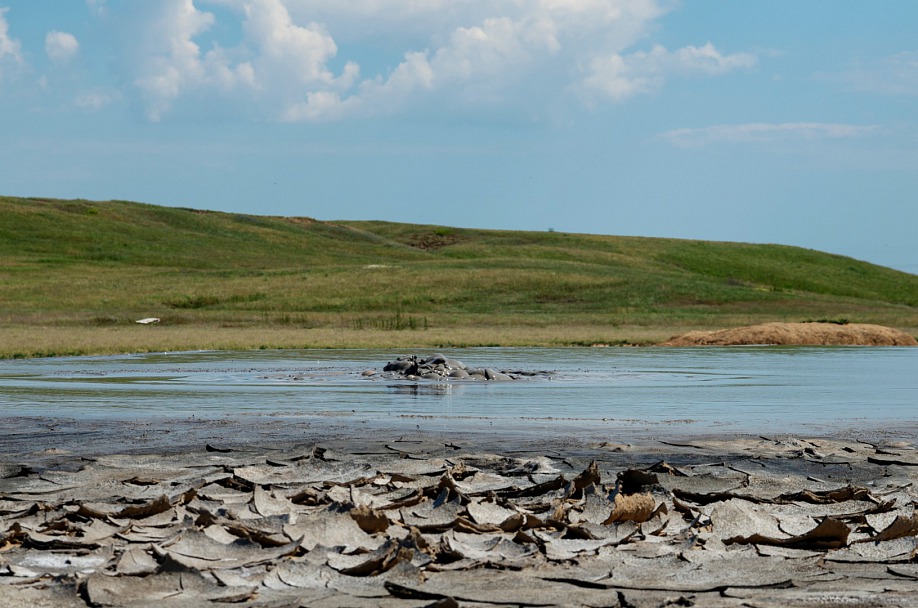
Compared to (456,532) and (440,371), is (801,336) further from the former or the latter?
(456,532)

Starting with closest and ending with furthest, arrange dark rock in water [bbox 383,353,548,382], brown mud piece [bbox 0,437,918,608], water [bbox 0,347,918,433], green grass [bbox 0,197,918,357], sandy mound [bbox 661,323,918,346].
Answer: brown mud piece [bbox 0,437,918,608], water [bbox 0,347,918,433], dark rock in water [bbox 383,353,548,382], sandy mound [bbox 661,323,918,346], green grass [bbox 0,197,918,357]

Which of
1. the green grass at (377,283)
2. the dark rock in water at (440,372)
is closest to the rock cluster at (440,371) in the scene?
the dark rock in water at (440,372)

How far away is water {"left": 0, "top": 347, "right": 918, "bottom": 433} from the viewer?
46.0ft

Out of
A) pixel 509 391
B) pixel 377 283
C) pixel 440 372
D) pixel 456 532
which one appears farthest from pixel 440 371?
pixel 377 283

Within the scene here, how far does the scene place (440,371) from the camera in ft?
69.3

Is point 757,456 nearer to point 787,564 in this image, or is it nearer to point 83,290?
point 787,564

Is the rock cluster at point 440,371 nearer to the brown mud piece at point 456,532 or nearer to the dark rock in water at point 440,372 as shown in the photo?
the dark rock in water at point 440,372

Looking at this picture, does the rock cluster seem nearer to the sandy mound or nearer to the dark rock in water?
the dark rock in water

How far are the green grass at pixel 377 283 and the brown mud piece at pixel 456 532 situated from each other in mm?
21915

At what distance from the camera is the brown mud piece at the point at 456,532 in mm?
5445

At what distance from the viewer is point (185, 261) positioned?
8400cm

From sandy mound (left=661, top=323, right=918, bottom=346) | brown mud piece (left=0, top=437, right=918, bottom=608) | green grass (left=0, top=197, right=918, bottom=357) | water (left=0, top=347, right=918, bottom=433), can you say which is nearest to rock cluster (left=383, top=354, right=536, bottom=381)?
water (left=0, top=347, right=918, bottom=433)

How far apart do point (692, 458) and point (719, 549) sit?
363 centimetres

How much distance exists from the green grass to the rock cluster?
36.8 ft
